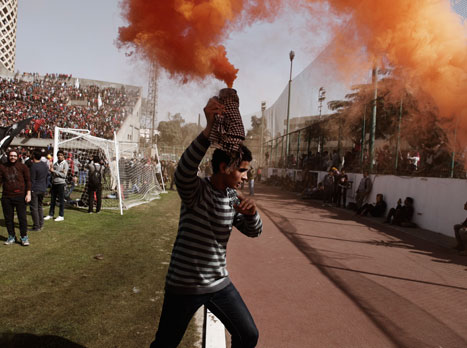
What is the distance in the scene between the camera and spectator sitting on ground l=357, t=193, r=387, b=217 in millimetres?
14078

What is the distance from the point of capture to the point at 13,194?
6.90 meters

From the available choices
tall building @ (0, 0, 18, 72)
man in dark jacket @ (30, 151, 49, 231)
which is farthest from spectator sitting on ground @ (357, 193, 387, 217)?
tall building @ (0, 0, 18, 72)

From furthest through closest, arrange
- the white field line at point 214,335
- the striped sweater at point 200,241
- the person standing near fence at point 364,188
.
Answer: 1. the person standing near fence at point 364,188
2. the white field line at point 214,335
3. the striped sweater at point 200,241

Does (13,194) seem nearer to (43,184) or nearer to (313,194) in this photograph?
(43,184)

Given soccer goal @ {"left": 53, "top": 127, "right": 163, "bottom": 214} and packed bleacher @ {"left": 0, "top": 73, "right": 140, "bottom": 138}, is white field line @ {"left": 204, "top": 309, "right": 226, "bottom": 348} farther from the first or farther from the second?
packed bleacher @ {"left": 0, "top": 73, "right": 140, "bottom": 138}

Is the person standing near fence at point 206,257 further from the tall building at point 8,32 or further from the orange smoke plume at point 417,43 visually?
the tall building at point 8,32

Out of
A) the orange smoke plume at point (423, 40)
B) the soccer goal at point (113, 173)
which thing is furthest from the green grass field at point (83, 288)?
the orange smoke plume at point (423, 40)

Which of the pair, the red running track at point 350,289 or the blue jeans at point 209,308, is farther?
the red running track at point 350,289

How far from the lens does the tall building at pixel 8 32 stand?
51.1 meters

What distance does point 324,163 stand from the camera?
21.8 meters

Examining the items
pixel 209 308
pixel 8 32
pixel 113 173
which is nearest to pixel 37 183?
pixel 113 173

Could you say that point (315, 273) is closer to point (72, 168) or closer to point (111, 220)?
point (111, 220)

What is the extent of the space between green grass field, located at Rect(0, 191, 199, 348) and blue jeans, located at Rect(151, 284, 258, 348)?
4.68 ft

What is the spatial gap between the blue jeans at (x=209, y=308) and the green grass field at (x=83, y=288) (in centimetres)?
143
